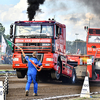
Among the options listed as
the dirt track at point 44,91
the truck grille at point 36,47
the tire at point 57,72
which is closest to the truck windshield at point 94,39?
the tire at point 57,72

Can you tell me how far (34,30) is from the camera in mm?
18562

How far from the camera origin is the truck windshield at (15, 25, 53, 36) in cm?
1842

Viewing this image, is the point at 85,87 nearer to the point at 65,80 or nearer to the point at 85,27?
the point at 65,80

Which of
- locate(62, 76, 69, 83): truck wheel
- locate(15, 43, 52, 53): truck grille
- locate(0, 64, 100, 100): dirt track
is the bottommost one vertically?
locate(62, 76, 69, 83): truck wheel

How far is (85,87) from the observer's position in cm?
1153

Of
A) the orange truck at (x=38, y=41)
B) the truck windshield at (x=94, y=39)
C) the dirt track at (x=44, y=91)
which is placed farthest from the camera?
the truck windshield at (x=94, y=39)

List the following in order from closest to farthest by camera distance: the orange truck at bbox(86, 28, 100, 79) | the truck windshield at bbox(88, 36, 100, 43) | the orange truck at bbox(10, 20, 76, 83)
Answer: the orange truck at bbox(10, 20, 76, 83)
the orange truck at bbox(86, 28, 100, 79)
the truck windshield at bbox(88, 36, 100, 43)

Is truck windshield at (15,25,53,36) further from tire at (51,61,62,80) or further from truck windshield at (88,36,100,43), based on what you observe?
truck windshield at (88,36,100,43)

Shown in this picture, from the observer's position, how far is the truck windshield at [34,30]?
18422mm

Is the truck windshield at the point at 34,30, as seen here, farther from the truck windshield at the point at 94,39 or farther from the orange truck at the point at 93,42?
the truck windshield at the point at 94,39

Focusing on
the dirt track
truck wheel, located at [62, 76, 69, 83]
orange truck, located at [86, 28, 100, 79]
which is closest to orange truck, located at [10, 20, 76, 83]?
the dirt track

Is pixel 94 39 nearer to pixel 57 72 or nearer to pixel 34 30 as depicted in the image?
pixel 57 72

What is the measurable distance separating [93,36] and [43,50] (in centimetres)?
697

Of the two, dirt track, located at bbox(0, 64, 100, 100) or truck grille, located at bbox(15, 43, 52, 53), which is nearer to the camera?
dirt track, located at bbox(0, 64, 100, 100)
